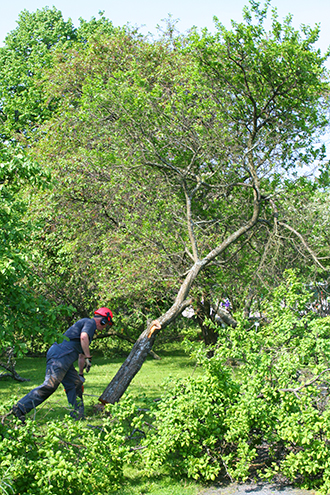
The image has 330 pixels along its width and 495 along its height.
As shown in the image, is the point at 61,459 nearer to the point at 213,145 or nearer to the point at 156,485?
the point at 156,485

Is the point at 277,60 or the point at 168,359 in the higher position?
the point at 277,60

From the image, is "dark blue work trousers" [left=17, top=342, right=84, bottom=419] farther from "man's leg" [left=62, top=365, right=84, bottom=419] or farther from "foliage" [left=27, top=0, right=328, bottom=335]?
"foliage" [left=27, top=0, right=328, bottom=335]

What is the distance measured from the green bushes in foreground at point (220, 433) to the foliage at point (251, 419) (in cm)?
1

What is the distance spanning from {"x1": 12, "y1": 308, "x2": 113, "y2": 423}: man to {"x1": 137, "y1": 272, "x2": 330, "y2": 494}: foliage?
1.63m

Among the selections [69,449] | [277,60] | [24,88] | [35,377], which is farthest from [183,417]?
[24,88]

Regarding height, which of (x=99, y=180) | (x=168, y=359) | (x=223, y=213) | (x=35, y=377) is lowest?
(x=168, y=359)

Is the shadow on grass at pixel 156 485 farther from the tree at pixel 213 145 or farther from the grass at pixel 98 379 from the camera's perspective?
the tree at pixel 213 145

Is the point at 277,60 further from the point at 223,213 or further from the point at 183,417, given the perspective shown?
the point at 183,417

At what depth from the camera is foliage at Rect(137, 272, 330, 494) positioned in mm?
5137

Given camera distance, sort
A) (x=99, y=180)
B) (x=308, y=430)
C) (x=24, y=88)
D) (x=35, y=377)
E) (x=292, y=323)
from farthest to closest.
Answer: (x=24, y=88) → (x=99, y=180) → (x=35, y=377) → (x=292, y=323) → (x=308, y=430)

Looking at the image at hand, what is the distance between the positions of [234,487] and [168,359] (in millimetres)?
12219

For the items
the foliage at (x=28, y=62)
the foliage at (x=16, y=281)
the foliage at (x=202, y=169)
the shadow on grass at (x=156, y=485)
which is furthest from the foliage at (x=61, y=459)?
the foliage at (x=28, y=62)

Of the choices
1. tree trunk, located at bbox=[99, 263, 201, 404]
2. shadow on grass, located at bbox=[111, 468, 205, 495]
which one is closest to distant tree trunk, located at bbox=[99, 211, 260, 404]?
tree trunk, located at bbox=[99, 263, 201, 404]

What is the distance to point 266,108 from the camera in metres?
9.89
